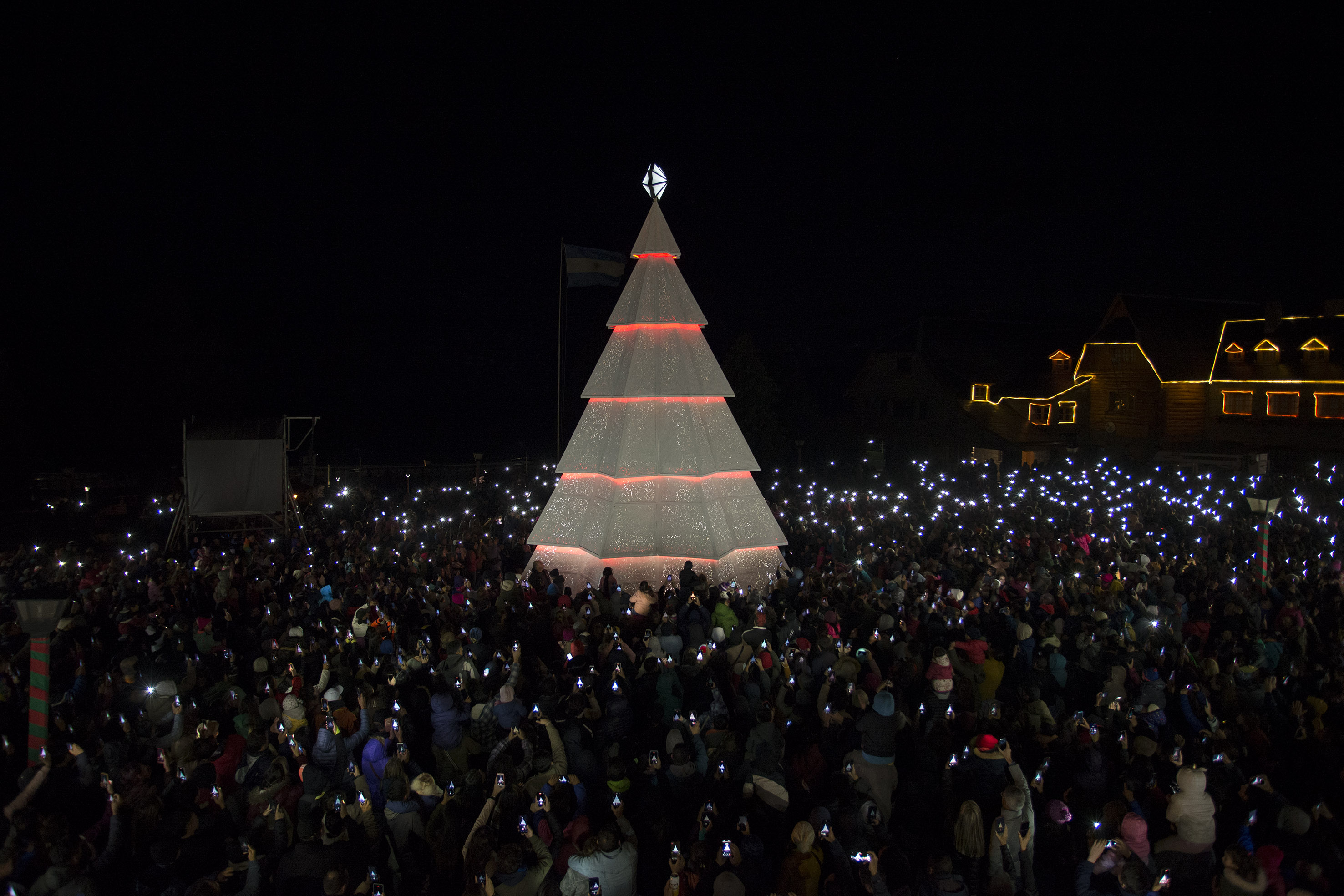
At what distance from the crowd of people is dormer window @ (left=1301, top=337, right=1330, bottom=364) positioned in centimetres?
2229

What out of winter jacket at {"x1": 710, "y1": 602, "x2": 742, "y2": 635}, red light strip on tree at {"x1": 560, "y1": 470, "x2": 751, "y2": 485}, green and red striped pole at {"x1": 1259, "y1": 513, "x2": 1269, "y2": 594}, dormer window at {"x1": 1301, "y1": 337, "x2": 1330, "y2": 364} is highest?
dormer window at {"x1": 1301, "y1": 337, "x2": 1330, "y2": 364}

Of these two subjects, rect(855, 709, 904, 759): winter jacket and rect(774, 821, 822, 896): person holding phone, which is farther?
rect(855, 709, 904, 759): winter jacket

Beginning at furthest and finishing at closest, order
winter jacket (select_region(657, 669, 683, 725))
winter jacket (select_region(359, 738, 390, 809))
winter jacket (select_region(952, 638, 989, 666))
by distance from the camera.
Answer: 1. winter jacket (select_region(952, 638, 989, 666))
2. winter jacket (select_region(657, 669, 683, 725))
3. winter jacket (select_region(359, 738, 390, 809))

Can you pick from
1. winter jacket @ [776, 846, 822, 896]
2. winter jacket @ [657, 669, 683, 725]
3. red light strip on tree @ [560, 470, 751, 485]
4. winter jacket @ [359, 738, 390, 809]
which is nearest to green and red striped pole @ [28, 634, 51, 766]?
winter jacket @ [359, 738, 390, 809]

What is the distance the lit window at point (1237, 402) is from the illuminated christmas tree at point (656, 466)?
29691mm

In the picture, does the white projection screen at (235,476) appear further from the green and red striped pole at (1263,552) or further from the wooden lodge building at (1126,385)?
the wooden lodge building at (1126,385)

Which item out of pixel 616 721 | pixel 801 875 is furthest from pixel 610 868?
pixel 616 721

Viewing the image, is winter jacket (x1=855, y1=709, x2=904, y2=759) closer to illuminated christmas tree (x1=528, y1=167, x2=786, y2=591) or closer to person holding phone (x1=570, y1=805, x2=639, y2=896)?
person holding phone (x1=570, y1=805, x2=639, y2=896)

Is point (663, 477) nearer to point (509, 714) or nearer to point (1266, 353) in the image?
point (509, 714)

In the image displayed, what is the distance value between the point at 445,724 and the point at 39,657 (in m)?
3.90

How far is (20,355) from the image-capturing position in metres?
34.7

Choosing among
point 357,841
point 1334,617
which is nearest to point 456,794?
point 357,841

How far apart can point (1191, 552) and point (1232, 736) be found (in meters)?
10.5

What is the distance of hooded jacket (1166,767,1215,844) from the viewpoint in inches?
220
